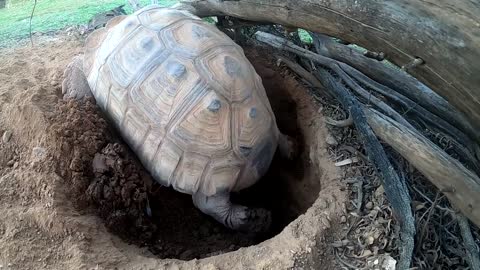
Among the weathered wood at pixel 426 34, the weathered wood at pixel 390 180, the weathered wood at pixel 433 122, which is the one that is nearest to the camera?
the weathered wood at pixel 426 34

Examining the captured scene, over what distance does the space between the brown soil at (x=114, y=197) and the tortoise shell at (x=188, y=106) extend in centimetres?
21

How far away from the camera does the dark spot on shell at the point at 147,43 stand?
363cm

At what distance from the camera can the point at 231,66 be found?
138 inches

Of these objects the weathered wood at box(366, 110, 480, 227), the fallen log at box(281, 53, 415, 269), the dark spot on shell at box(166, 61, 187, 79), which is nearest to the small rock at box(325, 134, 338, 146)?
the fallen log at box(281, 53, 415, 269)

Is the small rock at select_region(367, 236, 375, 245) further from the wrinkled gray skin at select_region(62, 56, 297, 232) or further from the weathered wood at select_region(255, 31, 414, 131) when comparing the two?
the wrinkled gray skin at select_region(62, 56, 297, 232)

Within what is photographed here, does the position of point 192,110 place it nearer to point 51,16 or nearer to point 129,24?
point 129,24

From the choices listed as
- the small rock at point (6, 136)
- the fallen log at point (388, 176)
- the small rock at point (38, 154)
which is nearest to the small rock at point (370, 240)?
the fallen log at point (388, 176)

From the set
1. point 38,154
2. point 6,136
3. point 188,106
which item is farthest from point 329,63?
point 6,136

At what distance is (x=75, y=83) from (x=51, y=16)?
5.35 ft

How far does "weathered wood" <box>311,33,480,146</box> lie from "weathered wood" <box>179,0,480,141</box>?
50 cm

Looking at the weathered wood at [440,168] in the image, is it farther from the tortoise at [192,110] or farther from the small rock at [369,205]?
the tortoise at [192,110]

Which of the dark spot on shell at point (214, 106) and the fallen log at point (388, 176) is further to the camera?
the dark spot on shell at point (214, 106)

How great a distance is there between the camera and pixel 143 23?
3824 millimetres

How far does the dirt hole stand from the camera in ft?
10.9
